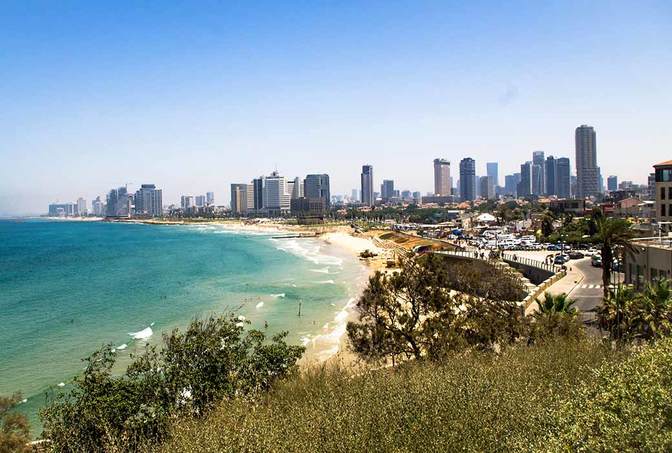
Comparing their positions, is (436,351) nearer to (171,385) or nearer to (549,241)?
(171,385)

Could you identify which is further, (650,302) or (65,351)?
(65,351)

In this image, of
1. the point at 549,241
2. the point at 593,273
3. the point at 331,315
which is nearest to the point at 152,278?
the point at 331,315

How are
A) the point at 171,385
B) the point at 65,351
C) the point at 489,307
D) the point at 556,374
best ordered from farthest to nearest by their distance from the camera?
1. the point at 65,351
2. the point at 489,307
3. the point at 171,385
4. the point at 556,374

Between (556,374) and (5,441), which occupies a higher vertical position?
(556,374)

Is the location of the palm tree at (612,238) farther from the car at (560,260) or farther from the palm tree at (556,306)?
the car at (560,260)

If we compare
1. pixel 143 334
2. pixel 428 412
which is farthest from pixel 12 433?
pixel 143 334


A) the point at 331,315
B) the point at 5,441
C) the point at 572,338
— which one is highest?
the point at 572,338

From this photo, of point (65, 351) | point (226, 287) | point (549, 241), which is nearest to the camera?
point (65, 351)
